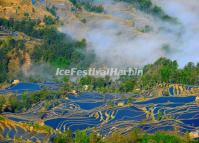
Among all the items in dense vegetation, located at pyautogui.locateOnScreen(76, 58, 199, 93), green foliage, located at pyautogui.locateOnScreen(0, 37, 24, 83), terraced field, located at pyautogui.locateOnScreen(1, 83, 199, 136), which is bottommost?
terraced field, located at pyautogui.locateOnScreen(1, 83, 199, 136)

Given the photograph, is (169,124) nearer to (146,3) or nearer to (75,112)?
(75,112)

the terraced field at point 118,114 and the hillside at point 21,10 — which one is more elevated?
the hillside at point 21,10

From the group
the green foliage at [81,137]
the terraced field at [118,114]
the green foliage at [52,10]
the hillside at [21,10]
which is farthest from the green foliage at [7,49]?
the green foliage at [81,137]

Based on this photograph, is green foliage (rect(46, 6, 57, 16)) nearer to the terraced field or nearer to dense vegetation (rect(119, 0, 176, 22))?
dense vegetation (rect(119, 0, 176, 22))

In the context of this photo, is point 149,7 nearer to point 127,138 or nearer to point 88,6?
point 88,6

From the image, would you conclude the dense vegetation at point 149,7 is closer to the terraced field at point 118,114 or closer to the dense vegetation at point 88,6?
the dense vegetation at point 88,6

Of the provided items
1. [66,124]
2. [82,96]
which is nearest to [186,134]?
[66,124]

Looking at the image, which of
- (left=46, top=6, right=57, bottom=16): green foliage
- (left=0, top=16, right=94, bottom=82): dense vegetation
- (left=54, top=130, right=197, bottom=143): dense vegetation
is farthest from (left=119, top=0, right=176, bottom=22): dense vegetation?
(left=54, top=130, right=197, bottom=143): dense vegetation

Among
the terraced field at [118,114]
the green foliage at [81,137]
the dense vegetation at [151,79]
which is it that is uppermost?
the dense vegetation at [151,79]

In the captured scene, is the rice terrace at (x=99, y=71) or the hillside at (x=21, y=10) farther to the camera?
the hillside at (x=21, y=10)

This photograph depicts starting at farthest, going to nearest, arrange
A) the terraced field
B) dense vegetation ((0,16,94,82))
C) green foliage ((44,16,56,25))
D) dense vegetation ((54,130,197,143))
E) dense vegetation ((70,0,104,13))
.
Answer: dense vegetation ((70,0,104,13)) < green foliage ((44,16,56,25)) < dense vegetation ((0,16,94,82)) < the terraced field < dense vegetation ((54,130,197,143))

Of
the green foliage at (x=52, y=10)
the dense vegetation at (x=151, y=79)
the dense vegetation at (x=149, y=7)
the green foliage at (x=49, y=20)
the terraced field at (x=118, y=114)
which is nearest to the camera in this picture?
the terraced field at (x=118, y=114)

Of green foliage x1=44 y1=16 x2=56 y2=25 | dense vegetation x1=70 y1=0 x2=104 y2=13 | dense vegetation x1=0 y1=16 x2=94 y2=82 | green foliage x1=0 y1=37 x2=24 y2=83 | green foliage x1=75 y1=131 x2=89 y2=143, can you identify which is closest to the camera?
green foliage x1=75 y1=131 x2=89 y2=143
